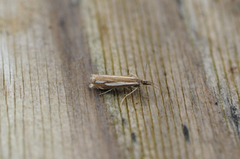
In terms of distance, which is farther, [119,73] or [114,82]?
[119,73]

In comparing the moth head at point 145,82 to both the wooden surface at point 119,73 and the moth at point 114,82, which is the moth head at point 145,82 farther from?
the wooden surface at point 119,73

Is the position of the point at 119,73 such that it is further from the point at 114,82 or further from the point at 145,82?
the point at 145,82

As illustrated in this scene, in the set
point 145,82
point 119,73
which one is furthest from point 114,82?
point 145,82

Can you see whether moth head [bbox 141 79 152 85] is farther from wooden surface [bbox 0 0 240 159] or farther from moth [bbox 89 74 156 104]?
wooden surface [bbox 0 0 240 159]

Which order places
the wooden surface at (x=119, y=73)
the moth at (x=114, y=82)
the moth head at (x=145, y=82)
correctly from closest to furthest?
the wooden surface at (x=119, y=73), the moth at (x=114, y=82), the moth head at (x=145, y=82)

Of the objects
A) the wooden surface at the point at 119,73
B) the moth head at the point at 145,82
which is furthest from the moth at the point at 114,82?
the wooden surface at the point at 119,73

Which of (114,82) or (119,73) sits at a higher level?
(119,73)
